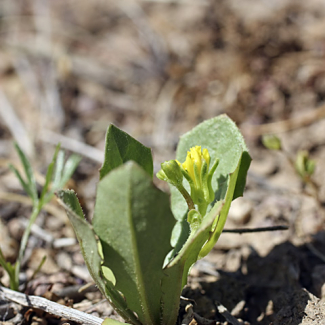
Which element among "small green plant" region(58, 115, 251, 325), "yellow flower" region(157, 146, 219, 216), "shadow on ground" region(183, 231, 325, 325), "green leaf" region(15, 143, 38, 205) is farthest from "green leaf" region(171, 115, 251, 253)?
"green leaf" region(15, 143, 38, 205)

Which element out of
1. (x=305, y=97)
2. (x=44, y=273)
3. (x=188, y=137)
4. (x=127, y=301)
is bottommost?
(x=44, y=273)

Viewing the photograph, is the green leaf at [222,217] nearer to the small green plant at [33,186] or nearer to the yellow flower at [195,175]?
the yellow flower at [195,175]

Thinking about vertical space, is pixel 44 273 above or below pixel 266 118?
below

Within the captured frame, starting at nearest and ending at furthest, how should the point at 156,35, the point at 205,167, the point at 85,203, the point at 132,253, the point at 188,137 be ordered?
the point at 132,253 → the point at 205,167 → the point at 188,137 → the point at 85,203 → the point at 156,35

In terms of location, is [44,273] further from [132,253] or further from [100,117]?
[100,117]

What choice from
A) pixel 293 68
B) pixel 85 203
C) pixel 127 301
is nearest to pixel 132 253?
pixel 127 301

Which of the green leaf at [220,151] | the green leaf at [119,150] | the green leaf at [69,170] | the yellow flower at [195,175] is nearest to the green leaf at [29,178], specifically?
the green leaf at [69,170]

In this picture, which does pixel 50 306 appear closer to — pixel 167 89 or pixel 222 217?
pixel 222 217
